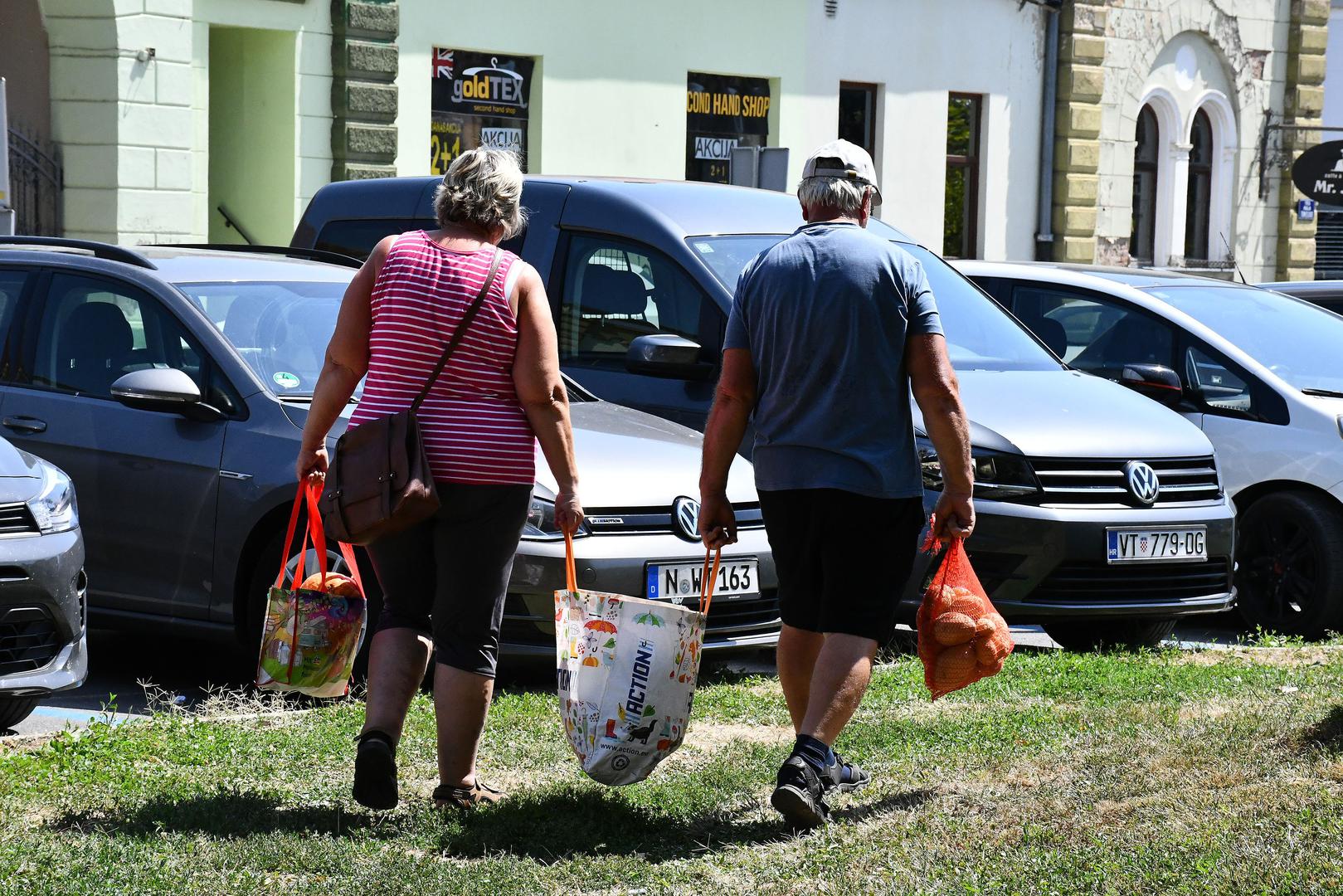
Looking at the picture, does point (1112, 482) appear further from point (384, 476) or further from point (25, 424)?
point (25, 424)

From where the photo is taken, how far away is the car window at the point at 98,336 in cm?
691

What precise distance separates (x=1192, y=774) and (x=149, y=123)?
12551 mm

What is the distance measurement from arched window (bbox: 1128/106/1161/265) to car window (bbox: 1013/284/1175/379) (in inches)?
636

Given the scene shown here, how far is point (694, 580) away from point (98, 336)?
2.48m

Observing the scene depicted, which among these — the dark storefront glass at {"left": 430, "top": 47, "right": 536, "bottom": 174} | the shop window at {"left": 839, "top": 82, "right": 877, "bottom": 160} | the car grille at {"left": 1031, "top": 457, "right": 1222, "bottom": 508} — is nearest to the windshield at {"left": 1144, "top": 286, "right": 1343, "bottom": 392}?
the car grille at {"left": 1031, "top": 457, "right": 1222, "bottom": 508}

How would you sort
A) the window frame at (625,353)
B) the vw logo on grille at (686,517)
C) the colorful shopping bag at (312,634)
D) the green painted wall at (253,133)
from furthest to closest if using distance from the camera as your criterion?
the green painted wall at (253,133) < the window frame at (625,353) < the vw logo on grille at (686,517) < the colorful shopping bag at (312,634)

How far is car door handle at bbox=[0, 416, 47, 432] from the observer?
6.94 metres

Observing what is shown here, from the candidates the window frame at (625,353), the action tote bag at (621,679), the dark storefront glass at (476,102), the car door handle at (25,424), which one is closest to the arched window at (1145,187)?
the dark storefront glass at (476,102)

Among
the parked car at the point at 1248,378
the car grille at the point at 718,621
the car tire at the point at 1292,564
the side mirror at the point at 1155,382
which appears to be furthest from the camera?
the side mirror at the point at 1155,382

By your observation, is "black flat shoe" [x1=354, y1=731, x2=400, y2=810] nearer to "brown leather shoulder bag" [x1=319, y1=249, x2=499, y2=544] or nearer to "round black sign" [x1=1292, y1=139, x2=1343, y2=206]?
"brown leather shoulder bag" [x1=319, y1=249, x2=499, y2=544]

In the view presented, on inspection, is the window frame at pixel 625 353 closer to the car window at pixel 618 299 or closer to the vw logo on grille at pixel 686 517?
the car window at pixel 618 299

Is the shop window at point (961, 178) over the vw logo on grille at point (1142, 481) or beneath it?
over

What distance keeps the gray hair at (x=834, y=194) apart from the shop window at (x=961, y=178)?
18.1 meters

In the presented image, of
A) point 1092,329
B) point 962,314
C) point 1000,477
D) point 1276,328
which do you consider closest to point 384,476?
point 1000,477
